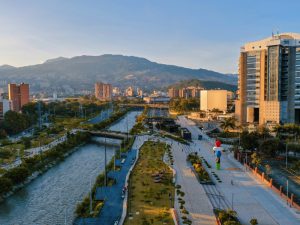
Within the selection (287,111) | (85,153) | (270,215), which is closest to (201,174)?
(270,215)

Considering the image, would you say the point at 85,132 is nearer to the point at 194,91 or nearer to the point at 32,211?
the point at 32,211

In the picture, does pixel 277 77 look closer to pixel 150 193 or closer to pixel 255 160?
pixel 255 160

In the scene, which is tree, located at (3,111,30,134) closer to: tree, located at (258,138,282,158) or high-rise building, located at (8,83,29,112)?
high-rise building, located at (8,83,29,112)

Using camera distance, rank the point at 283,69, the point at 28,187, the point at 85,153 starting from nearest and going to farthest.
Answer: the point at 28,187
the point at 85,153
the point at 283,69

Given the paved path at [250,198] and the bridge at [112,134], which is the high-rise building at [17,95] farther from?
the paved path at [250,198]

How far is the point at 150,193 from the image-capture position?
1884 centimetres

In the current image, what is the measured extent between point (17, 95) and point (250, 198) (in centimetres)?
6720

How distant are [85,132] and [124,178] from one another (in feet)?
78.3

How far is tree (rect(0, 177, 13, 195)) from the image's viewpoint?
21.2 m

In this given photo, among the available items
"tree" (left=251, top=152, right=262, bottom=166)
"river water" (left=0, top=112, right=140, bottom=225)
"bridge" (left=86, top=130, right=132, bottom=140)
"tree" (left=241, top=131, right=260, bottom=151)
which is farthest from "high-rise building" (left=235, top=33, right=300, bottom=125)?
"river water" (left=0, top=112, right=140, bottom=225)

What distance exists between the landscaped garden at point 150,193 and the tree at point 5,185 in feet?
25.3

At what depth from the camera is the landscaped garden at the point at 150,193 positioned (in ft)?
51.2

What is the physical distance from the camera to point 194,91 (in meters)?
139

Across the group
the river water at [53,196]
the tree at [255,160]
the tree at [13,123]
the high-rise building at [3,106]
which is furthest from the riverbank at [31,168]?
the high-rise building at [3,106]
